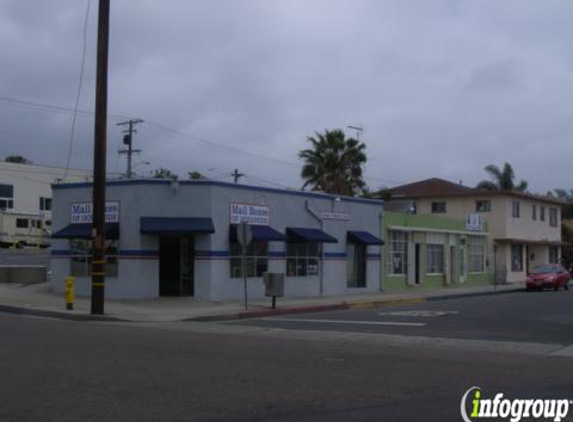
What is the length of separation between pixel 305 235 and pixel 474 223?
62.3 feet

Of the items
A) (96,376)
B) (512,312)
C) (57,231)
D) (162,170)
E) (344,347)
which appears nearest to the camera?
(96,376)

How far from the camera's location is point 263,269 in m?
30.2

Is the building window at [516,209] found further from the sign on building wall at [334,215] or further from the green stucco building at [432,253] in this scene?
the sign on building wall at [334,215]

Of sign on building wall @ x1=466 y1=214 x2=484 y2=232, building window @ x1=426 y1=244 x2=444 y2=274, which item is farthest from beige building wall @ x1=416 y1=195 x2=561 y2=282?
building window @ x1=426 y1=244 x2=444 y2=274

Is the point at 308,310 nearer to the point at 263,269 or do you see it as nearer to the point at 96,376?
the point at 263,269

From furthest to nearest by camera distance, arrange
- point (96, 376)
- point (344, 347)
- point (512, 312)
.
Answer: point (512, 312) → point (344, 347) → point (96, 376)

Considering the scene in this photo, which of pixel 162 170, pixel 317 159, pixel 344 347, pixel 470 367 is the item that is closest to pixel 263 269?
pixel 344 347

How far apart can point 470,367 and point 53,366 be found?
21.2ft

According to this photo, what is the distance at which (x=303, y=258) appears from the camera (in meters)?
32.2

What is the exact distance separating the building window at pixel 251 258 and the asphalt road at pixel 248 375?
32.4 ft

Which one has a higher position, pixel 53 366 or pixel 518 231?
pixel 518 231

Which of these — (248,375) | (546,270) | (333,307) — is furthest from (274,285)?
(546,270)

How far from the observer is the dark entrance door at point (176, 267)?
28594 mm

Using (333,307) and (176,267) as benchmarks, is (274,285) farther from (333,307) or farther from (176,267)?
(176,267)
